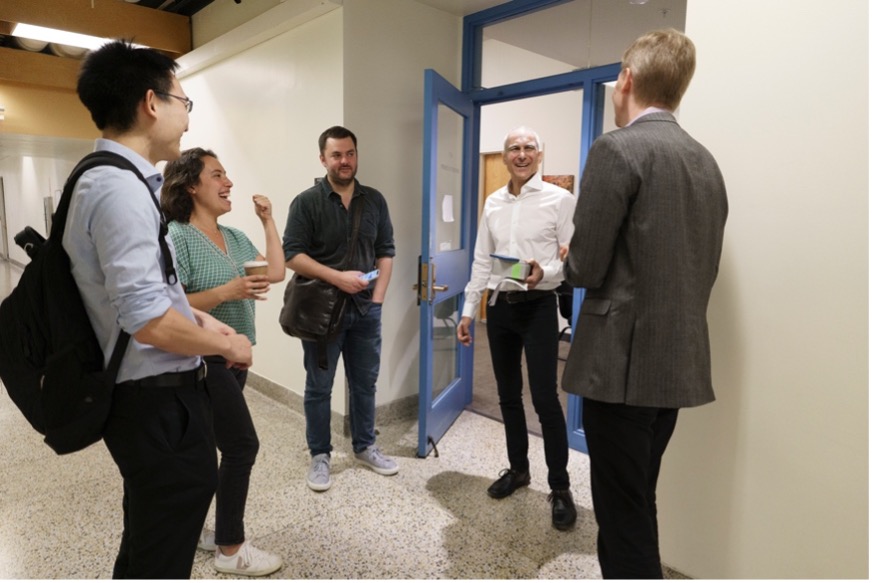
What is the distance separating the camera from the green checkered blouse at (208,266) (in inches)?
67.7

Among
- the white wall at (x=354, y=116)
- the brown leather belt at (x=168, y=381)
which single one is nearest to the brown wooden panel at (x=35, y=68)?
the white wall at (x=354, y=116)

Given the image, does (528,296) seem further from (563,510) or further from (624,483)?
(624,483)

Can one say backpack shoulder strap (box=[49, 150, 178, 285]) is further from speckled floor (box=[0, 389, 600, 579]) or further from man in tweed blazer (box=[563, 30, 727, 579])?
speckled floor (box=[0, 389, 600, 579])

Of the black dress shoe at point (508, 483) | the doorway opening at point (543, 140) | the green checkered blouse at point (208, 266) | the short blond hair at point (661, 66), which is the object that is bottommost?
the black dress shoe at point (508, 483)

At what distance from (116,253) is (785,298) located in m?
1.76

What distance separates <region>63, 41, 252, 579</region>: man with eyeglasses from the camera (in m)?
1.06

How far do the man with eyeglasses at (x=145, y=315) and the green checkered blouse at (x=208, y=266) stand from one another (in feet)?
1.63

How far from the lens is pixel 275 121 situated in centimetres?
356

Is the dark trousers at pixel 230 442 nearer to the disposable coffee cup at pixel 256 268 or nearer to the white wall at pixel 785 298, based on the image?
the disposable coffee cup at pixel 256 268

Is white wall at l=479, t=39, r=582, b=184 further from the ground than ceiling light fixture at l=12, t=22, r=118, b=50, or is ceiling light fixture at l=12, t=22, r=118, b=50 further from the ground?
ceiling light fixture at l=12, t=22, r=118, b=50

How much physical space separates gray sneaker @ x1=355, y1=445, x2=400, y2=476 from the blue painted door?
0.74 feet

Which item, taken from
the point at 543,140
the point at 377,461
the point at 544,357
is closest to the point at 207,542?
the point at 377,461

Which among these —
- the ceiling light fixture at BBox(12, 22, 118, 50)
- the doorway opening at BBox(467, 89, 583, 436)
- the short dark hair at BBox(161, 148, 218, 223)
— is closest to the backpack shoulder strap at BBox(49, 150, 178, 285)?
the short dark hair at BBox(161, 148, 218, 223)

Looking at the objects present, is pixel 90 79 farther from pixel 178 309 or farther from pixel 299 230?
pixel 299 230
